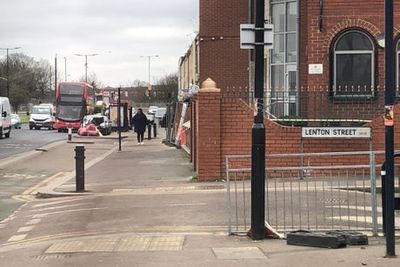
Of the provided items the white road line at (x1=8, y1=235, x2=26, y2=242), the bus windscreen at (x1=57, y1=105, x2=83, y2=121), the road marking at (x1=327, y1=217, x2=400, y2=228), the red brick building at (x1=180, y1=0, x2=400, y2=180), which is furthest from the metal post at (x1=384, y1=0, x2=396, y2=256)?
the bus windscreen at (x1=57, y1=105, x2=83, y2=121)

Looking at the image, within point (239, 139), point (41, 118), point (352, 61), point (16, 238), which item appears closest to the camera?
point (16, 238)

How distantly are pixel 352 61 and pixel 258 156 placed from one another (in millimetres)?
10240

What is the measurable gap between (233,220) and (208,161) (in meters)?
5.32

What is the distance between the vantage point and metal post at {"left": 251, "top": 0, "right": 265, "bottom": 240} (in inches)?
340

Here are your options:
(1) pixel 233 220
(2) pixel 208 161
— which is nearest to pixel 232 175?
(2) pixel 208 161

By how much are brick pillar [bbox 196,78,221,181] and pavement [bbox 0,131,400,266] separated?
0.42m

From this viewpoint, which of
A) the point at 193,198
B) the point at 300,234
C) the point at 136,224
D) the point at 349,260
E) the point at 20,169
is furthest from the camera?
the point at 20,169

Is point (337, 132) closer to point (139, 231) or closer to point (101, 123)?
point (139, 231)

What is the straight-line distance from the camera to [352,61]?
18.0 meters

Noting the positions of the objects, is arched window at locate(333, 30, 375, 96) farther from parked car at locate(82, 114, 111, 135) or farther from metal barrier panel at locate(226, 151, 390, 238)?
parked car at locate(82, 114, 111, 135)

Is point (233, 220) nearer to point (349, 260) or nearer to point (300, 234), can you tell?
point (300, 234)

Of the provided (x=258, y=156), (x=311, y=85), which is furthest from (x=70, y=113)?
(x=258, y=156)

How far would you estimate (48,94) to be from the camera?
131500 millimetres

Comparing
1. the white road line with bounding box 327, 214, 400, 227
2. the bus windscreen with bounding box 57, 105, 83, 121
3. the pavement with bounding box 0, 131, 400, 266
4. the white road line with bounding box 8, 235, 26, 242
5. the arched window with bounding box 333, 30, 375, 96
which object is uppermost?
the arched window with bounding box 333, 30, 375, 96
